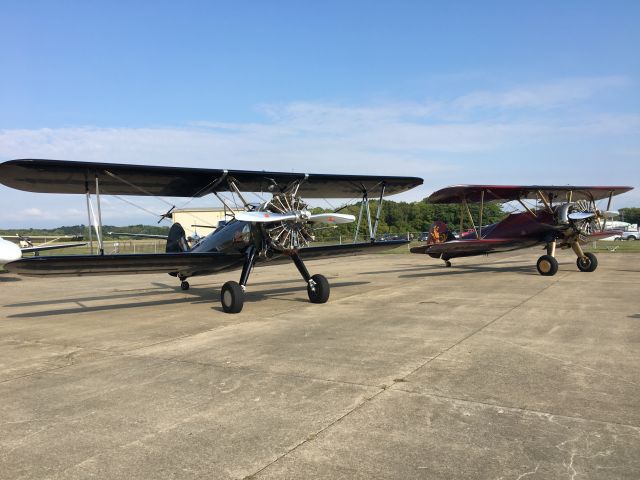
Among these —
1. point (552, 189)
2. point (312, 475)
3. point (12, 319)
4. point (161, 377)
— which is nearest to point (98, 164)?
point (12, 319)

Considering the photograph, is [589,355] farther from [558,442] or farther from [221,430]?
[221,430]

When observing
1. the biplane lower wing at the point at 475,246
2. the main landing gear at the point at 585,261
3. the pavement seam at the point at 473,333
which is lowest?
the pavement seam at the point at 473,333

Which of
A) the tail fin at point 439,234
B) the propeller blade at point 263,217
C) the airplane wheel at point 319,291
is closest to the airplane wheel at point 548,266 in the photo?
the tail fin at point 439,234

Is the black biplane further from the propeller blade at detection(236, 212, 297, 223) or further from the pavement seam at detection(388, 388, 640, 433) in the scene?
the pavement seam at detection(388, 388, 640, 433)

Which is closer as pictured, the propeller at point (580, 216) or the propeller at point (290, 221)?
the propeller at point (290, 221)

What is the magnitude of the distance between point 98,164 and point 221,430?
6.83 m

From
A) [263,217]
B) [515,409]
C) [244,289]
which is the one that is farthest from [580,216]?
[515,409]

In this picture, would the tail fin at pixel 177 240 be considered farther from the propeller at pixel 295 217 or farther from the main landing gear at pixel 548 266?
the main landing gear at pixel 548 266

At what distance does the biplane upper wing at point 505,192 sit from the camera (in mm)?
16562

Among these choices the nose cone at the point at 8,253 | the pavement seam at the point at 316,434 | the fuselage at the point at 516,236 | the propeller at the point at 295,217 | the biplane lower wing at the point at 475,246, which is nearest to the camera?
the pavement seam at the point at 316,434

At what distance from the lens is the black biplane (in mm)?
9023

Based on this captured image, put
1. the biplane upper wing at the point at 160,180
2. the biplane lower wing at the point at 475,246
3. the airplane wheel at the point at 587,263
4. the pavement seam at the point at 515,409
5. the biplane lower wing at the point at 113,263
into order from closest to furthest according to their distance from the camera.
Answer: the pavement seam at the point at 515,409
the biplane lower wing at the point at 113,263
the biplane upper wing at the point at 160,180
the airplane wheel at the point at 587,263
the biplane lower wing at the point at 475,246

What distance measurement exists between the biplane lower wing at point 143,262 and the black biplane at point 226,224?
17 mm

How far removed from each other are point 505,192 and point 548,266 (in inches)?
119
